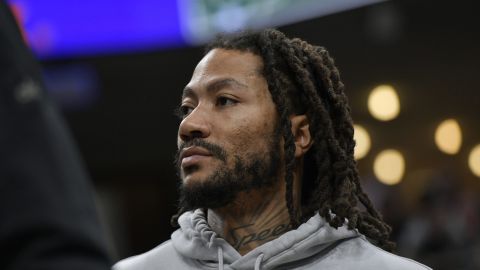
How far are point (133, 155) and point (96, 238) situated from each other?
32.2 ft

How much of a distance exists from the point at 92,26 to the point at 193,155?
760 cm

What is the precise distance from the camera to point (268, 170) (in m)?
2.99

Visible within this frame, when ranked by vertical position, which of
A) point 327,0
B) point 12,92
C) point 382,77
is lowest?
point 12,92

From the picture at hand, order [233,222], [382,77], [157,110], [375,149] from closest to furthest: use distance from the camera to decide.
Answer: [233,222]
[382,77]
[375,149]
[157,110]

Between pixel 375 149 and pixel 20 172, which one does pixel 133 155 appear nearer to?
pixel 375 149

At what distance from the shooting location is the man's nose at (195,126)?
2926 mm

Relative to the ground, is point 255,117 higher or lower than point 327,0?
lower

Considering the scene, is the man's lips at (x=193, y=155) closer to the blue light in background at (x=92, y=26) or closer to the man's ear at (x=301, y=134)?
the man's ear at (x=301, y=134)

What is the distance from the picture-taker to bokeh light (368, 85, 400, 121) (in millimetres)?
7742

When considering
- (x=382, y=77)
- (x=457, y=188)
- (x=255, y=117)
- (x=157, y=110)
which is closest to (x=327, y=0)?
(x=382, y=77)

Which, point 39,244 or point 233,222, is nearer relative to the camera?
point 39,244

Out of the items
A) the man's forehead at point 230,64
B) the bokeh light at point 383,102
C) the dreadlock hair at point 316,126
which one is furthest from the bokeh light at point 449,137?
the man's forehead at point 230,64

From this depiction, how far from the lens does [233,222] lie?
2988 millimetres

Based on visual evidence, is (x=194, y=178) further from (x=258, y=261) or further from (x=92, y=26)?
(x=92, y=26)
